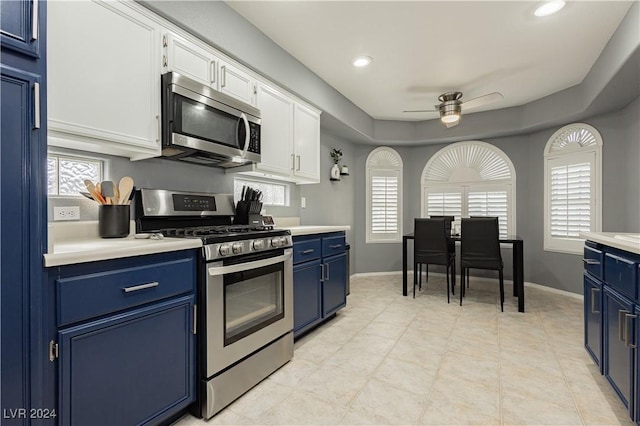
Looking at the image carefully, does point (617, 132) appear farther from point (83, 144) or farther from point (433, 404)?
point (83, 144)

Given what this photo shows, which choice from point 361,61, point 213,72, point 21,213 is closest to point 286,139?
point 213,72

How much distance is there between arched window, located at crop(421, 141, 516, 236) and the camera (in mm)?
4965

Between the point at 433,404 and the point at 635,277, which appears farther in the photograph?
the point at 433,404

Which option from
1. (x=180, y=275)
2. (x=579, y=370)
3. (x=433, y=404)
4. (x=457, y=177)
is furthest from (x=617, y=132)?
(x=180, y=275)

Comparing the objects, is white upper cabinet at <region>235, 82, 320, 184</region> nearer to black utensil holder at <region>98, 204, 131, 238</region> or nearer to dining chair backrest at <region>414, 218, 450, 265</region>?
black utensil holder at <region>98, 204, 131, 238</region>

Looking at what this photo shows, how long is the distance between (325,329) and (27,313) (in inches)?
90.0

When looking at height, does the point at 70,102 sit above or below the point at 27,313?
above

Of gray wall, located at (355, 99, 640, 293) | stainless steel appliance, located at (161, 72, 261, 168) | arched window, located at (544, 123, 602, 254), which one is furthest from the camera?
arched window, located at (544, 123, 602, 254)

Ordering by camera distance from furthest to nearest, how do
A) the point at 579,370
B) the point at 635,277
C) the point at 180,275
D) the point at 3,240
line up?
the point at 579,370, the point at 180,275, the point at 635,277, the point at 3,240

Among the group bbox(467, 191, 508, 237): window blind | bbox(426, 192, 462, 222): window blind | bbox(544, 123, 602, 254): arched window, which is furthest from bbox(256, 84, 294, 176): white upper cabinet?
bbox(544, 123, 602, 254): arched window

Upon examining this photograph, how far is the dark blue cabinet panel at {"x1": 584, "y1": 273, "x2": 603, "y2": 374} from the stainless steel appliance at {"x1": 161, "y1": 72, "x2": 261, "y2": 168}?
8.24 ft

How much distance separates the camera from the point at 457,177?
5.32m

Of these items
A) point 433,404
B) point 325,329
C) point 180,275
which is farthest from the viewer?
point 325,329

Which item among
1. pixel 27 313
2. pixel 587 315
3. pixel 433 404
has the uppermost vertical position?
pixel 27 313
